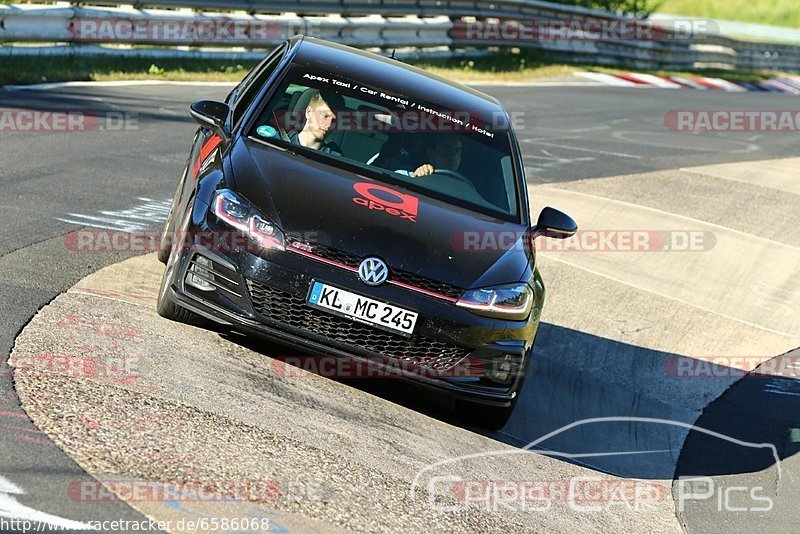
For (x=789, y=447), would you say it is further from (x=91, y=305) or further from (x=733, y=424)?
(x=91, y=305)

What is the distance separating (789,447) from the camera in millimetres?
6867

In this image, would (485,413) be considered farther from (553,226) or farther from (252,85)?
(252,85)

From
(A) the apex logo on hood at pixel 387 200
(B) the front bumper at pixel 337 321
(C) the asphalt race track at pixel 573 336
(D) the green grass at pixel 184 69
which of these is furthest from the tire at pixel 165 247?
(D) the green grass at pixel 184 69

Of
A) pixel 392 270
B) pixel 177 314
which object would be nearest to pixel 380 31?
pixel 177 314

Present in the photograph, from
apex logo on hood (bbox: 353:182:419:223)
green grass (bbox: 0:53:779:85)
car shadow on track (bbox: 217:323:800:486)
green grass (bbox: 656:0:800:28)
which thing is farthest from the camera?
green grass (bbox: 656:0:800:28)

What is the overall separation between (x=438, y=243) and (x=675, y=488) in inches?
70.3

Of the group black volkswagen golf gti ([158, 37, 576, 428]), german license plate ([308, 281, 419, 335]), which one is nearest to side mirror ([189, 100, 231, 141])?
black volkswagen golf gti ([158, 37, 576, 428])

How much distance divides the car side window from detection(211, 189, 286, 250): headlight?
0.93 metres

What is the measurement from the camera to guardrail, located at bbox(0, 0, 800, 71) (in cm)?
1564

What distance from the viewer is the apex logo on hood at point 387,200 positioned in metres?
5.94

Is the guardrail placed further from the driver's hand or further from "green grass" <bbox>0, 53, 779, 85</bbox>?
Result: the driver's hand

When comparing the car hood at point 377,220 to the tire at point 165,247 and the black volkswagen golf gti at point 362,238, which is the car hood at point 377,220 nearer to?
the black volkswagen golf gti at point 362,238

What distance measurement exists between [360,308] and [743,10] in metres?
64.5

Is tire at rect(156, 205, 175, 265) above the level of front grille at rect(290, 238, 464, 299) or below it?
below
